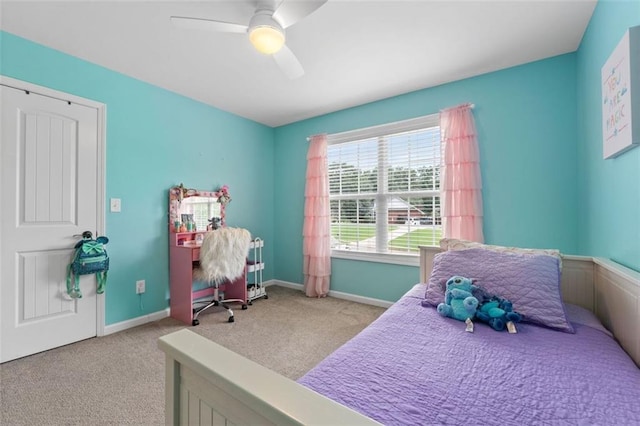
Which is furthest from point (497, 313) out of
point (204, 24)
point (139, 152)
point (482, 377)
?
point (139, 152)

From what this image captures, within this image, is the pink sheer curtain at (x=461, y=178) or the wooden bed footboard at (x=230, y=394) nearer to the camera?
the wooden bed footboard at (x=230, y=394)

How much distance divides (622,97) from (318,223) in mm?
2788

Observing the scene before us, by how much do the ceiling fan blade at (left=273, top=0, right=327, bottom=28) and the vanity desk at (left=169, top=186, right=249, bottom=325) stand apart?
6.90 feet

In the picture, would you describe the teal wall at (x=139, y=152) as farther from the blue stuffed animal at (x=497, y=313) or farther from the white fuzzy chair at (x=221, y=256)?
the blue stuffed animal at (x=497, y=313)

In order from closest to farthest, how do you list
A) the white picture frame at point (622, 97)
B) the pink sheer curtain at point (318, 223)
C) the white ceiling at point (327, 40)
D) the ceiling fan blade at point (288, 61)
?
the white picture frame at point (622, 97) < the white ceiling at point (327, 40) < the ceiling fan blade at point (288, 61) < the pink sheer curtain at point (318, 223)

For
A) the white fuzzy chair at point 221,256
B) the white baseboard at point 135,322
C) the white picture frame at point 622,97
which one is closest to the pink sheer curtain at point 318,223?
the white fuzzy chair at point 221,256

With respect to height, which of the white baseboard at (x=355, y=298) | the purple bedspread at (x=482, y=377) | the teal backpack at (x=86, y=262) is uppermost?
the teal backpack at (x=86, y=262)

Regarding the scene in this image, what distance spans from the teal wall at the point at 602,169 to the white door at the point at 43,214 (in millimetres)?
3687

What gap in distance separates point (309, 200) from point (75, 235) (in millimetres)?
2401

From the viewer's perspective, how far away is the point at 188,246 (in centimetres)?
274

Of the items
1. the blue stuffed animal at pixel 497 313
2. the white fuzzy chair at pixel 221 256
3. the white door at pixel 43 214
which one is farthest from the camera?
the white fuzzy chair at pixel 221 256

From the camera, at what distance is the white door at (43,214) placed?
6.56 ft

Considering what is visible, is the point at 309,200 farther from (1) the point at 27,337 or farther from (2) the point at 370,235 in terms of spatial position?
(1) the point at 27,337

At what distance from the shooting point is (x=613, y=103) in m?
1.42
